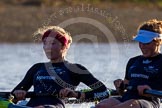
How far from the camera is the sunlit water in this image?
13.7 m

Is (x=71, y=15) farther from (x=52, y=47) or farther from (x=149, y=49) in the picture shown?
(x=149, y=49)

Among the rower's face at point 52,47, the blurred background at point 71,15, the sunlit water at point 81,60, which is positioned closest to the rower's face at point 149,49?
the rower's face at point 52,47

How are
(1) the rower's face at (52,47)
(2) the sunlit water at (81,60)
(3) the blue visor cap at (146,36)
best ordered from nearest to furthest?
(3) the blue visor cap at (146,36)
(1) the rower's face at (52,47)
(2) the sunlit water at (81,60)

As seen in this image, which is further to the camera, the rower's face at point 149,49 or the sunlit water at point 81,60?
the sunlit water at point 81,60

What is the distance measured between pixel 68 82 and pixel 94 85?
0.28 metres

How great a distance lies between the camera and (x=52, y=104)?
8.68m

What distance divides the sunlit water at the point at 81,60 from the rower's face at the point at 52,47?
6.13 feet

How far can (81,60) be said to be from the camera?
58.9 feet

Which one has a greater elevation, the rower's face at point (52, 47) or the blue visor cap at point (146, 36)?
the blue visor cap at point (146, 36)

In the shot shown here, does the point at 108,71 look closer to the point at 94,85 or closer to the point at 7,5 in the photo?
the point at 94,85

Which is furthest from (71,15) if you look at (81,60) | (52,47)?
(52,47)

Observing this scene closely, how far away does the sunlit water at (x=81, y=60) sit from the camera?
1366cm

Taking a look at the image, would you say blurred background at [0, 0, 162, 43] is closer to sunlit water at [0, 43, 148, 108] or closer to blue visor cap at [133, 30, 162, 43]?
sunlit water at [0, 43, 148, 108]

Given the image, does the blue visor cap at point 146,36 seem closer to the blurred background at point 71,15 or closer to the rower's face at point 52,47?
the rower's face at point 52,47
